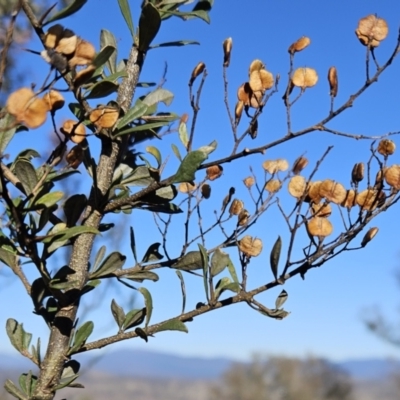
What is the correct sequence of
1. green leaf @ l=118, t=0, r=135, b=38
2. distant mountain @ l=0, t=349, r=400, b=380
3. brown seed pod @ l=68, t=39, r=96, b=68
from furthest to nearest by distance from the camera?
distant mountain @ l=0, t=349, r=400, b=380 < green leaf @ l=118, t=0, r=135, b=38 < brown seed pod @ l=68, t=39, r=96, b=68

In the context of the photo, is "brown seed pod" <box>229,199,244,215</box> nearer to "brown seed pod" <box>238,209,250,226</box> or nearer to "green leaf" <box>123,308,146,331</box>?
"brown seed pod" <box>238,209,250,226</box>

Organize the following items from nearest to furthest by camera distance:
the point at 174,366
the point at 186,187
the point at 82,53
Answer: the point at 82,53 → the point at 186,187 → the point at 174,366

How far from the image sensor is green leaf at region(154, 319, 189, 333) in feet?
1.89

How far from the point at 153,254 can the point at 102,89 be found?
0.23 metres

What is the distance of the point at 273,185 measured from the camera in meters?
0.72

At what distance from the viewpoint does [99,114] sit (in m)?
0.56

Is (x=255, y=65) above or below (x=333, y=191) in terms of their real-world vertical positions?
above

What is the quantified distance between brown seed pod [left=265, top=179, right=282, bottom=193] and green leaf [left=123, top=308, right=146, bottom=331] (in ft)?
0.71

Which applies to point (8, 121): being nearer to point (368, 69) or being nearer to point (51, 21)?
point (51, 21)

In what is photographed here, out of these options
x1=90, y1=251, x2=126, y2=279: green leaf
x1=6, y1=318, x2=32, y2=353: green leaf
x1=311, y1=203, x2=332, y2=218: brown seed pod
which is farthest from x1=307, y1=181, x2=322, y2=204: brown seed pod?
x1=6, y1=318, x2=32, y2=353: green leaf

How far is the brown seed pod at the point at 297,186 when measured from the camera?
0.61 m

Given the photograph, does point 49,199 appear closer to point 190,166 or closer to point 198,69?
point 190,166

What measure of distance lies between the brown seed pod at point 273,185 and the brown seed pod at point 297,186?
91 millimetres

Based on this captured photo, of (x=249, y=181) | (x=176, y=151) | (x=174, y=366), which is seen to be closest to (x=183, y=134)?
(x=176, y=151)
